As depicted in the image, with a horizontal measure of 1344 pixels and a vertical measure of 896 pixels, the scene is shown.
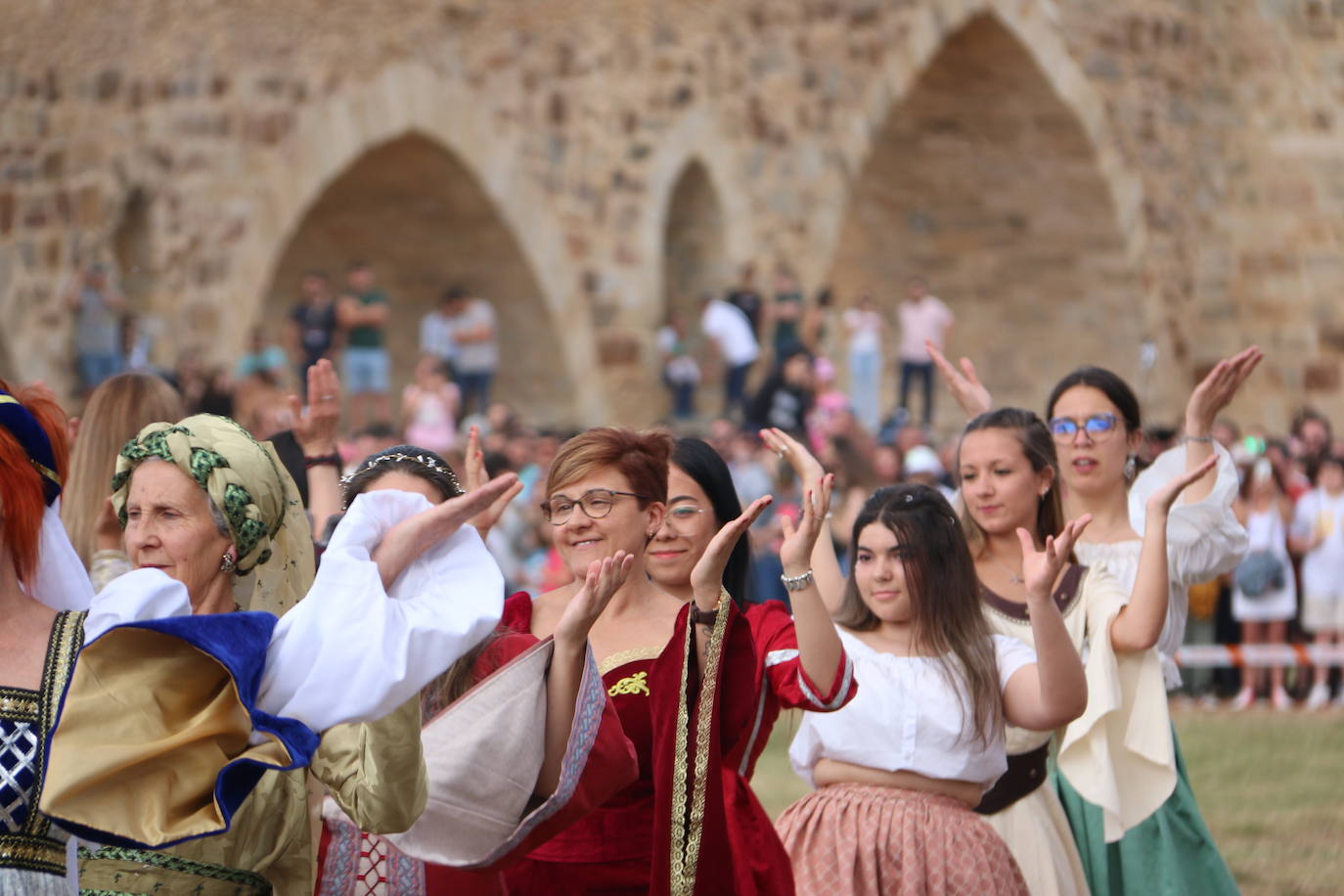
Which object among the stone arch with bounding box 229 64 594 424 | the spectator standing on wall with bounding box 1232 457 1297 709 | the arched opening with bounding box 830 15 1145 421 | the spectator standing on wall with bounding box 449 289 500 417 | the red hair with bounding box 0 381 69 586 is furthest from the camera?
the arched opening with bounding box 830 15 1145 421

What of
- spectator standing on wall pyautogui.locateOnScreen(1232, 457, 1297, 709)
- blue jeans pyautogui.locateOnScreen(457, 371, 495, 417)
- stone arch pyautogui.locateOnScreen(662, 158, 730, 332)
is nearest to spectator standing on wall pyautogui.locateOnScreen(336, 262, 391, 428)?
blue jeans pyautogui.locateOnScreen(457, 371, 495, 417)

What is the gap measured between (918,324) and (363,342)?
4.97m

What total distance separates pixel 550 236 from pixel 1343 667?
6743mm

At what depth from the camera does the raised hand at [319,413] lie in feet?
12.9

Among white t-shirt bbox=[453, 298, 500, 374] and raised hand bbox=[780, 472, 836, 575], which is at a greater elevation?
white t-shirt bbox=[453, 298, 500, 374]

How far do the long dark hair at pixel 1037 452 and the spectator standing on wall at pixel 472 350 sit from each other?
1000 cm

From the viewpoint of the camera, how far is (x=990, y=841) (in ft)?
11.8

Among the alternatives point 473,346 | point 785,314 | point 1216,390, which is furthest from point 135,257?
point 1216,390

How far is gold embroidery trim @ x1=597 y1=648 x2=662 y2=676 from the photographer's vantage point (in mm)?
3371

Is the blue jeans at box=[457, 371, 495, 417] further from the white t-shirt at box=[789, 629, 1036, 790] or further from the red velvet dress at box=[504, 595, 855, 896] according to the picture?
the red velvet dress at box=[504, 595, 855, 896]

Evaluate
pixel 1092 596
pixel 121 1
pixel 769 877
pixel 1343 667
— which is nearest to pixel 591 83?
pixel 121 1

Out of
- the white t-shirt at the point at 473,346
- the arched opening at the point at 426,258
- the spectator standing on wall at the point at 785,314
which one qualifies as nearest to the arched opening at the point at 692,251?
the spectator standing on wall at the point at 785,314

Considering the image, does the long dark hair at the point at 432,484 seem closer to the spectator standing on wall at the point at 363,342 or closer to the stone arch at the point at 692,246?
the spectator standing on wall at the point at 363,342

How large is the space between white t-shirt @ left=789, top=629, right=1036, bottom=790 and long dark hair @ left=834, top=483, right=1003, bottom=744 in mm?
30
